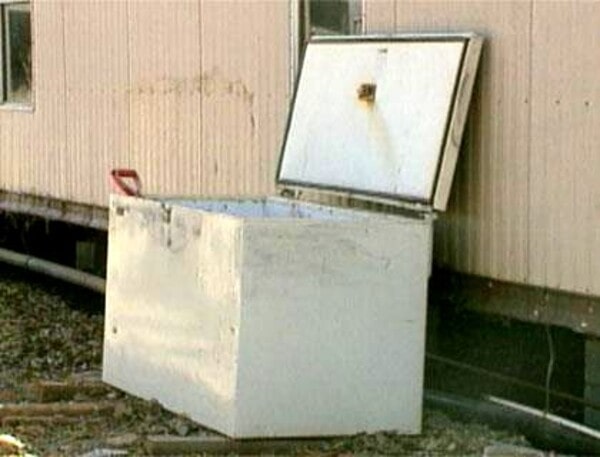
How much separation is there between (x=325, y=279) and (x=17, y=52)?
748 centimetres

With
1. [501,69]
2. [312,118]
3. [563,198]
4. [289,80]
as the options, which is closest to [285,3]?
[289,80]

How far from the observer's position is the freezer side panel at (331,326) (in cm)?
745

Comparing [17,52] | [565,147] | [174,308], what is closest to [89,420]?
[174,308]

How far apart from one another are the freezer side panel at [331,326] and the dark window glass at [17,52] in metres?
6.99

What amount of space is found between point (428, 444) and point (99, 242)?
21.5 feet

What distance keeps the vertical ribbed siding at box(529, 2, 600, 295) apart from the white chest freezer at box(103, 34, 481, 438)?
470 millimetres

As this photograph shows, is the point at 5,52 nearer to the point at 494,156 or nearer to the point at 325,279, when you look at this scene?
the point at 494,156

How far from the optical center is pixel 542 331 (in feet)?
27.4

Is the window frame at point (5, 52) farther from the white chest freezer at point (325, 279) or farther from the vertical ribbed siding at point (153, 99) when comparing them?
the white chest freezer at point (325, 279)

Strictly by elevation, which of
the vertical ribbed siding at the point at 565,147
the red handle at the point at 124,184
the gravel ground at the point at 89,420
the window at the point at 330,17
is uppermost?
the window at the point at 330,17

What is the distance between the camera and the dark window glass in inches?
557

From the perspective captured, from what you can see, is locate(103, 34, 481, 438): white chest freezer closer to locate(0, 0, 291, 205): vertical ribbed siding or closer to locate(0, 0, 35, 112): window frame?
locate(0, 0, 291, 205): vertical ribbed siding

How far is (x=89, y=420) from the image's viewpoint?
8.35 meters

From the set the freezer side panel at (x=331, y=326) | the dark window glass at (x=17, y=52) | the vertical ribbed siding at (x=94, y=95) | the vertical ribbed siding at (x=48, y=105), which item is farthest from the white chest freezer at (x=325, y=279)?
the dark window glass at (x=17, y=52)
